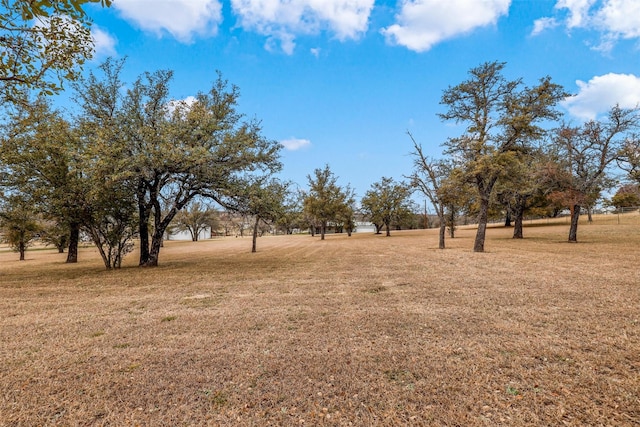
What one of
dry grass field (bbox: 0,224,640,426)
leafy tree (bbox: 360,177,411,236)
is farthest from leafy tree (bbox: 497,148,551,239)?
leafy tree (bbox: 360,177,411,236)

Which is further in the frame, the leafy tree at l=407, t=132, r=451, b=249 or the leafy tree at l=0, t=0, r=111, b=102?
the leafy tree at l=407, t=132, r=451, b=249

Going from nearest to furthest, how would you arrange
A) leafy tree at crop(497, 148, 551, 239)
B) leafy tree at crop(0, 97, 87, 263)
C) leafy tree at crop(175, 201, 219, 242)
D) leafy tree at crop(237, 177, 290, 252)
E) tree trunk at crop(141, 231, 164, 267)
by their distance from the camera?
1. leafy tree at crop(0, 97, 87, 263)
2. leafy tree at crop(237, 177, 290, 252)
3. tree trunk at crop(141, 231, 164, 267)
4. leafy tree at crop(497, 148, 551, 239)
5. leafy tree at crop(175, 201, 219, 242)

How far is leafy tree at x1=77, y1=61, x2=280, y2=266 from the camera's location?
35.1 ft

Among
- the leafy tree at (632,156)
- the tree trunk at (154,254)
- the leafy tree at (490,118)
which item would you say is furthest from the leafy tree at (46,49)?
the leafy tree at (632,156)

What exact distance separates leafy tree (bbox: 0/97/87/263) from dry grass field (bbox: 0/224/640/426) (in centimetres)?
446

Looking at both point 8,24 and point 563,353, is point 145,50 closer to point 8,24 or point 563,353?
point 8,24

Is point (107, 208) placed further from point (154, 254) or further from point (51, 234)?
point (51, 234)

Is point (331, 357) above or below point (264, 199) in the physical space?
below

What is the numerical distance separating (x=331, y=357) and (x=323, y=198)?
3642 cm

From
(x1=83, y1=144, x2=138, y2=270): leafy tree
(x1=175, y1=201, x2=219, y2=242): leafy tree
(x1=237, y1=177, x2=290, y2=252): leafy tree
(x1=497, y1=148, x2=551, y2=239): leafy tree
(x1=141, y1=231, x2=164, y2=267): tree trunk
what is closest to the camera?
(x1=83, y1=144, x2=138, y2=270): leafy tree

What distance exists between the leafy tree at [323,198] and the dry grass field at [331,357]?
32.1 metres

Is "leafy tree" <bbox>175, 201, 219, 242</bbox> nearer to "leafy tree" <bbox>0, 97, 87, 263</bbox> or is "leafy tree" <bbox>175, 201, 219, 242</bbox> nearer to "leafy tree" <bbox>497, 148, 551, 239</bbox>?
"leafy tree" <bbox>0, 97, 87, 263</bbox>

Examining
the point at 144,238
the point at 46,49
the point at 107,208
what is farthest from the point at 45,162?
the point at 46,49

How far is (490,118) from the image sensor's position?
51.3 ft
